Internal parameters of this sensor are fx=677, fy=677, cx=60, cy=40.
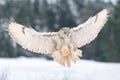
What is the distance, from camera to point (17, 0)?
1466cm

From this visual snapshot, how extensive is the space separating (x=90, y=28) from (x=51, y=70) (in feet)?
11.4

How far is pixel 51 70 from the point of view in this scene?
1114 centimetres

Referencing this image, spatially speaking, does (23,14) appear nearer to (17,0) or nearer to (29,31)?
(17,0)

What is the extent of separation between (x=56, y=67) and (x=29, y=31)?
4374 mm

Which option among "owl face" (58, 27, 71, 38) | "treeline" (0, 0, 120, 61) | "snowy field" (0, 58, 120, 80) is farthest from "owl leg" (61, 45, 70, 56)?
"treeline" (0, 0, 120, 61)

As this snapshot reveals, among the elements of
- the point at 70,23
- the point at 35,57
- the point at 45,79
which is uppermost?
the point at 70,23

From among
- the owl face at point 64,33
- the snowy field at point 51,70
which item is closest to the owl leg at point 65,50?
the owl face at point 64,33

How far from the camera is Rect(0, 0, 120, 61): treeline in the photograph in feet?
46.1

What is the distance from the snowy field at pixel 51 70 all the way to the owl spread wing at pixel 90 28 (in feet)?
4.57

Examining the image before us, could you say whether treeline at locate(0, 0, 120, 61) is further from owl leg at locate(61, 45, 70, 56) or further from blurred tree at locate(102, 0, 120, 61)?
owl leg at locate(61, 45, 70, 56)

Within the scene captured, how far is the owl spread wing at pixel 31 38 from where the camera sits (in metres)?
7.28

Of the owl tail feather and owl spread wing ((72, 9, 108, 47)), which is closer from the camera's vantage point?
the owl tail feather

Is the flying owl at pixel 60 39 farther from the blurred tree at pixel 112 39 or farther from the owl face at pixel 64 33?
the blurred tree at pixel 112 39

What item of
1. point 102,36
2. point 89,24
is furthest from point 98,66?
point 89,24
